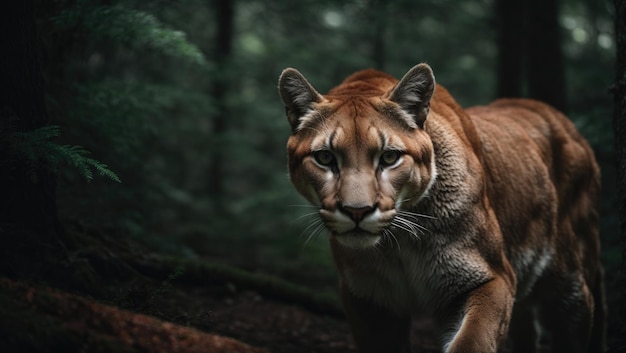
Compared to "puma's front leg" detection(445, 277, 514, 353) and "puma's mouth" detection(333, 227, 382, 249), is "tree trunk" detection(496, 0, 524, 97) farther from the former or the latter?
"puma's mouth" detection(333, 227, 382, 249)

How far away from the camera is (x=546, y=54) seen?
914 cm

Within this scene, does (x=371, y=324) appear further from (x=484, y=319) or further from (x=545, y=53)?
(x=545, y=53)

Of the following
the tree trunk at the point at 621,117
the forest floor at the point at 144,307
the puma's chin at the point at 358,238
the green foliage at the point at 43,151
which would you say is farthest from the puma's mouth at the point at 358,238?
the tree trunk at the point at 621,117

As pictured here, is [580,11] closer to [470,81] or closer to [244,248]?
[470,81]

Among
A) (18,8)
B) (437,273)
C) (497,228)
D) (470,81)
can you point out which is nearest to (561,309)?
(497,228)

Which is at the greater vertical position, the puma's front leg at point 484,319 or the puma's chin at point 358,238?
the puma's chin at point 358,238

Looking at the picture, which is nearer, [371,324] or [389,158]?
[389,158]

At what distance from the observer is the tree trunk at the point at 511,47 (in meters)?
10.2

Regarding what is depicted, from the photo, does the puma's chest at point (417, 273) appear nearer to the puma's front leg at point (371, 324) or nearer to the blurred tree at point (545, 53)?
the puma's front leg at point (371, 324)

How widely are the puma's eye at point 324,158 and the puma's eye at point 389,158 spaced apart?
1.22 feet

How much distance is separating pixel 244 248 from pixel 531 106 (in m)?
6.87

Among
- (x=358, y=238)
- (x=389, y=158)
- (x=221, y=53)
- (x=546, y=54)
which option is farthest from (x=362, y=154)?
(x=221, y=53)

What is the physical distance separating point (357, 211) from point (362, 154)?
52cm

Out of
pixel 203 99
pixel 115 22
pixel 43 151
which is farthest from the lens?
Result: pixel 203 99
